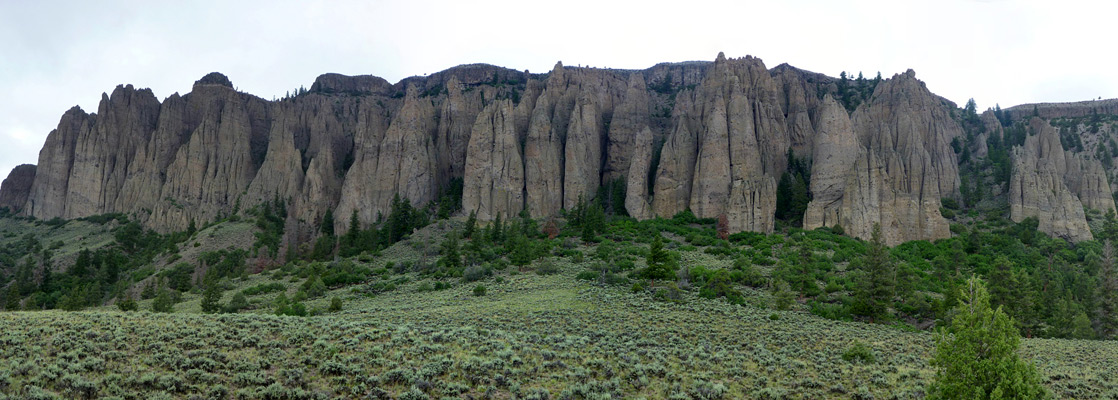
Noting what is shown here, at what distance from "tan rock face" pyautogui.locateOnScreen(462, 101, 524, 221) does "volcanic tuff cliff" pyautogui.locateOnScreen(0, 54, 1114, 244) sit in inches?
9.1

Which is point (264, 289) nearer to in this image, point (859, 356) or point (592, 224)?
point (592, 224)

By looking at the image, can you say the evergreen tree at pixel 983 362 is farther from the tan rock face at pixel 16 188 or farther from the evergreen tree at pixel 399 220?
the tan rock face at pixel 16 188

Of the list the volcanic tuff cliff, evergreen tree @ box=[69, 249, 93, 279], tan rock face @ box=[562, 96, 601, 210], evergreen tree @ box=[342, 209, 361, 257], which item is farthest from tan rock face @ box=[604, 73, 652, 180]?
evergreen tree @ box=[69, 249, 93, 279]

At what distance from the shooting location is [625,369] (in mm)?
22344

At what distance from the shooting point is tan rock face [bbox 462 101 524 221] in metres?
87.1

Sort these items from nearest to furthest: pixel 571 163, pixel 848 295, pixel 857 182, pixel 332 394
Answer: pixel 332 394
pixel 848 295
pixel 857 182
pixel 571 163

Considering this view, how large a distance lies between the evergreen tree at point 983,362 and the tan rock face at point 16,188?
5775 inches

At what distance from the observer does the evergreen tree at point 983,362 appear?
17.5m

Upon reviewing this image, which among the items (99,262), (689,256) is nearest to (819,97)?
(689,256)

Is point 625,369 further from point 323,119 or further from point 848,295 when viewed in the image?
point 323,119

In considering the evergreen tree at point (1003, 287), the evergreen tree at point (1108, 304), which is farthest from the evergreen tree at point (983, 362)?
the evergreen tree at point (1108, 304)

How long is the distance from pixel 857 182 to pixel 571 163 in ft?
129

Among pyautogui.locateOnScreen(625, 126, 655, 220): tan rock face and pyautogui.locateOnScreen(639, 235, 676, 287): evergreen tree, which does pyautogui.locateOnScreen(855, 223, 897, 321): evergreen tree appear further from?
pyautogui.locateOnScreen(625, 126, 655, 220): tan rock face

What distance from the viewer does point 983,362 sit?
18.0m
